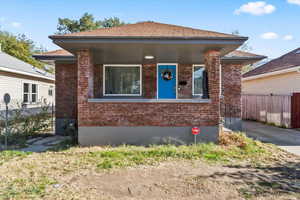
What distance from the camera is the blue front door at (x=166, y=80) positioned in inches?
377

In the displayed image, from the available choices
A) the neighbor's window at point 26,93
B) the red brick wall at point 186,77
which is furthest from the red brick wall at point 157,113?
the neighbor's window at point 26,93

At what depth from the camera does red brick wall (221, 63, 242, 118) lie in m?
9.09

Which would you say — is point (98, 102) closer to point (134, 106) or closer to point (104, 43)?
point (134, 106)

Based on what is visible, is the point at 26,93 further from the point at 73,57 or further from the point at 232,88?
the point at 232,88

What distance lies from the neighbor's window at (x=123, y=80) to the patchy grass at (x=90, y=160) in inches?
137

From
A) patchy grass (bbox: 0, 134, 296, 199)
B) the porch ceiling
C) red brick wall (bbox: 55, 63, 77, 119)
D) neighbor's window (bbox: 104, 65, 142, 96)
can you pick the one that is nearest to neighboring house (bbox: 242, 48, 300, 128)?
patchy grass (bbox: 0, 134, 296, 199)

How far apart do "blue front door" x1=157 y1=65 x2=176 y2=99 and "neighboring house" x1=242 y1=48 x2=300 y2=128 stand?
5.62 m

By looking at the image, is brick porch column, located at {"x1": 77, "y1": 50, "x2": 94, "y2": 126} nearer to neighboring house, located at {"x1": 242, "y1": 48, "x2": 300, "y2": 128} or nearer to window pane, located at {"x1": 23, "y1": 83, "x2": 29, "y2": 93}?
neighboring house, located at {"x1": 242, "y1": 48, "x2": 300, "y2": 128}

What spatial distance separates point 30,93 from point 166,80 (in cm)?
1057

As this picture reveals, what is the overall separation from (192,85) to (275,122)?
520cm

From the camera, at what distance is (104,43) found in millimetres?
6082

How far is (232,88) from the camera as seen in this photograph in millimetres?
9125

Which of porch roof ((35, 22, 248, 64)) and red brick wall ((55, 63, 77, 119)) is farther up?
porch roof ((35, 22, 248, 64))

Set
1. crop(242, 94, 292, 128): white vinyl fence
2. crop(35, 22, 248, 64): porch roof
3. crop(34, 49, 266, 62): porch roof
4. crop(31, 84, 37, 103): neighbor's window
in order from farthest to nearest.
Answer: crop(31, 84, 37, 103): neighbor's window, crop(242, 94, 292, 128): white vinyl fence, crop(34, 49, 266, 62): porch roof, crop(35, 22, 248, 64): porch roof
